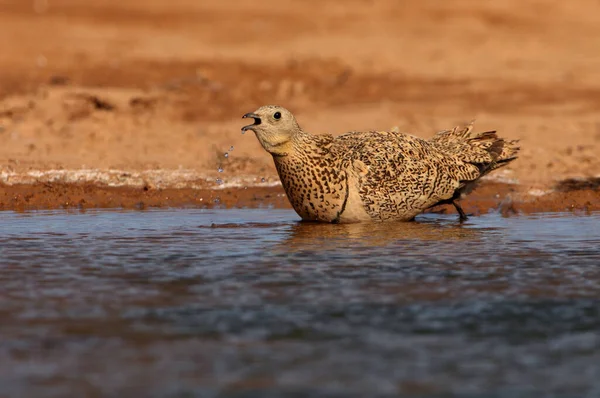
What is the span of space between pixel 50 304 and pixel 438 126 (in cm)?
990

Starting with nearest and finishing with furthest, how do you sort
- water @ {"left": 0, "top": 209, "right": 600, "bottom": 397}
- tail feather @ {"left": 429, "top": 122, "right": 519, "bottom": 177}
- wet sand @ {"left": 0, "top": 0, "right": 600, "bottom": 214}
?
water @ {"left": 0, "top": 209, "right": 600, "bottom": 397} < tail feather @ {"left": 429, "top": 122, "right": 519, "bottom": 177} < wet sand @ {"left": 0, "top": 0, "right": 600, "bottom": 214}

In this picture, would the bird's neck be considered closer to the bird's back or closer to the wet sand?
the bird's back

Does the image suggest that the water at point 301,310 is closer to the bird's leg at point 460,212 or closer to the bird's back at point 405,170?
the bird's back at point 405,170

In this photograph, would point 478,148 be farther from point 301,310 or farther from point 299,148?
point 301,310

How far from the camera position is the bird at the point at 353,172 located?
1033 centimetres

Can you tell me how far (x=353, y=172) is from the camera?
34.1 ft

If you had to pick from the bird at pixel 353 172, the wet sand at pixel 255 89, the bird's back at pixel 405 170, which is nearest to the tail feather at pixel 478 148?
the bird's back at pixel 405 170

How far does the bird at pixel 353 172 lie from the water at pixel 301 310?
22 cm

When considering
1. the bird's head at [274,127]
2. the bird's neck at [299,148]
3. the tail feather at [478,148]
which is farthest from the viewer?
the tail feather at [478,148]

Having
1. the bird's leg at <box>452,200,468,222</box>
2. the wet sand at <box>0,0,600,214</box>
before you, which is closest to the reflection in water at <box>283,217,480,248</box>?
the bird's leg at <box>452,200,468,222</box>

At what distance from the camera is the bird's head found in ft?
33.7

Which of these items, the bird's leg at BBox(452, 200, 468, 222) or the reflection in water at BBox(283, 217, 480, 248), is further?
the bird's leg at BBox(452, 200, 468, 222)

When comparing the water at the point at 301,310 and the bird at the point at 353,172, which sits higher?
the bird at the point at 353,172

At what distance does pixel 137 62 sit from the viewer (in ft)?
64.5
